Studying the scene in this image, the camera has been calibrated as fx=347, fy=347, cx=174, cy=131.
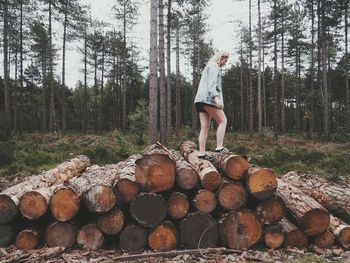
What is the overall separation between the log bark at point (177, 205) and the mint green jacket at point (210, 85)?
6.43 ft

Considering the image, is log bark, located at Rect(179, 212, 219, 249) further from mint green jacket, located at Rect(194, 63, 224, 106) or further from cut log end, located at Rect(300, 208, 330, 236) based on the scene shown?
mint green jacket, located at Rect(194, 63, 224, 106)

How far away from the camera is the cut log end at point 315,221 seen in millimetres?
5168

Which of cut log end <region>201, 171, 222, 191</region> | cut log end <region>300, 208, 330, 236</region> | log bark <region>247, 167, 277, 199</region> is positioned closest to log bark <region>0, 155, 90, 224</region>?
cut log end <region>201, 171, 222, 191</region>

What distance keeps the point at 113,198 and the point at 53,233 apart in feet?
3.31

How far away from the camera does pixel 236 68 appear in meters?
49.9

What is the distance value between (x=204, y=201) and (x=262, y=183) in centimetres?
89

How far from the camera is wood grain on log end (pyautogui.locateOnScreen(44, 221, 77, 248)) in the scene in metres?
4.99

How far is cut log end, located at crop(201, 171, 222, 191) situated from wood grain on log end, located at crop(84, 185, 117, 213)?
134cm

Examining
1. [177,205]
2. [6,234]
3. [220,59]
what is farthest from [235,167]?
[6,234]

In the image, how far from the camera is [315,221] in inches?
205

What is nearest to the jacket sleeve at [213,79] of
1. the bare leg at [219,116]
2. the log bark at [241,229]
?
the bare leg at [219,116]

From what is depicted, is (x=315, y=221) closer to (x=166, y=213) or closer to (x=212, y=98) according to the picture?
(x=166, y=213)

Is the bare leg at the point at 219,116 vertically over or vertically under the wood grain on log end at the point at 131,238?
over

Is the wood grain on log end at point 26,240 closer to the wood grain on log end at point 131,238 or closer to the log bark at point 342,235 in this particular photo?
the wood grain on log end at point 131,238
